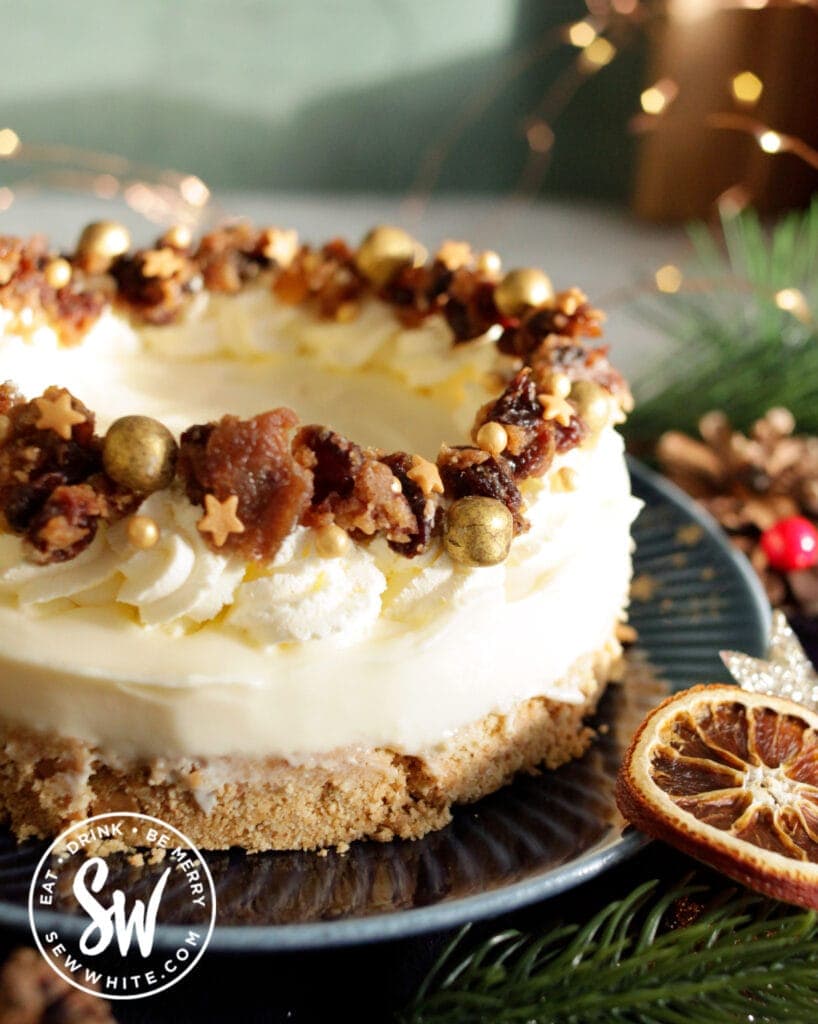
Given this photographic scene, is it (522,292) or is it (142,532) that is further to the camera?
(522,292)

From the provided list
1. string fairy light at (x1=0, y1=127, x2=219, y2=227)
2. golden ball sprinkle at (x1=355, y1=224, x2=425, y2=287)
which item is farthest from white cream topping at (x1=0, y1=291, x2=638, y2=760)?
string fairy light at (x1=0, y1=127, x2=219, y2=227)

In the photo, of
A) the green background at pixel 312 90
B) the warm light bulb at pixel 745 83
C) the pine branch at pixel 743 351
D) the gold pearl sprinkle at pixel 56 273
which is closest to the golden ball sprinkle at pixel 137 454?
the gold pearl sprinkle at pixel 56 273

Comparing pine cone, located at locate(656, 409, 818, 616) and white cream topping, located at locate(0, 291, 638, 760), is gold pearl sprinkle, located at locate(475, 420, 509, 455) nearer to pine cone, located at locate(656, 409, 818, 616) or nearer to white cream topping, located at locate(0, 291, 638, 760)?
white cream topping, located at locate(0, 291, 638, 760)

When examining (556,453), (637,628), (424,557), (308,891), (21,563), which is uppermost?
(556,453)

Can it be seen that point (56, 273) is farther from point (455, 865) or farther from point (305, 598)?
point (455, 865)

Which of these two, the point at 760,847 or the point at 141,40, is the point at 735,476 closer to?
the point at 760,847

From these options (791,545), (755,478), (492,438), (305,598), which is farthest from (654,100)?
(305,598)

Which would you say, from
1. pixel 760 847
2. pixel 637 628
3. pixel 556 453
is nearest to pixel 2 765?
pixel 556 453
